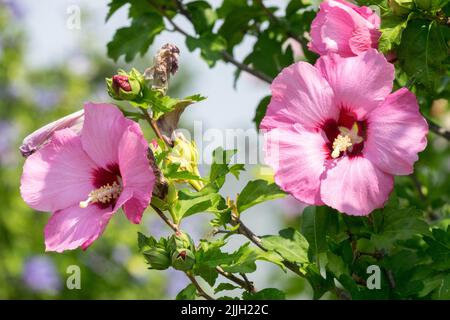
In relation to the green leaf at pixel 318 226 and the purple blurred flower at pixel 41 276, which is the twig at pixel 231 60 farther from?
the purple blurred flower at pixel 41 276

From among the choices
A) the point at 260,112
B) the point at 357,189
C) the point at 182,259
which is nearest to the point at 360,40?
the point at 357,189

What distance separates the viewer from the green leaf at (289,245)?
4.31 feet

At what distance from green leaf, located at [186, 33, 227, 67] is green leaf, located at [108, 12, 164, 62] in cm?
9

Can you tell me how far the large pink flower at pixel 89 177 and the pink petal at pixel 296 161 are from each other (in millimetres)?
203

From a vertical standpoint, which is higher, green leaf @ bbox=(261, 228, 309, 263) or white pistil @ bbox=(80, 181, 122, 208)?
white pistil @ bbox=(80, 181, 122, 208)

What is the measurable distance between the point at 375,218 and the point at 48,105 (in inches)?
128

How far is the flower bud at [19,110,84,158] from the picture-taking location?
1.28 metres

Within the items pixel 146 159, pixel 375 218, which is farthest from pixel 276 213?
pixel 146 159

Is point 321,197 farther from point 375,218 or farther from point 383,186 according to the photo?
point 375,218

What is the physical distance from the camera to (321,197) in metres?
1.19

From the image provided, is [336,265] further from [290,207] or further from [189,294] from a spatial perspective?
[290,207]

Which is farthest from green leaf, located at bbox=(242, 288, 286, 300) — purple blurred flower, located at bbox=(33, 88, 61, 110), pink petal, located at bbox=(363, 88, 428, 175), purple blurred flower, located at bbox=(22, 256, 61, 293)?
purple blurred flower, located at bbox=(33, 88, 61, 110)

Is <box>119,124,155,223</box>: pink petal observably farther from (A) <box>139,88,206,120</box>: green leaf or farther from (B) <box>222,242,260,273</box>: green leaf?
(B) <box>222,242,260,273</box>: green leaf

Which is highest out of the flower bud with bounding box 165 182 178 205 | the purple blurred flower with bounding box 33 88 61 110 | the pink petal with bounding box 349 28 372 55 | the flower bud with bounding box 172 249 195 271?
the pink petal with bounding box 349 28 372 55
